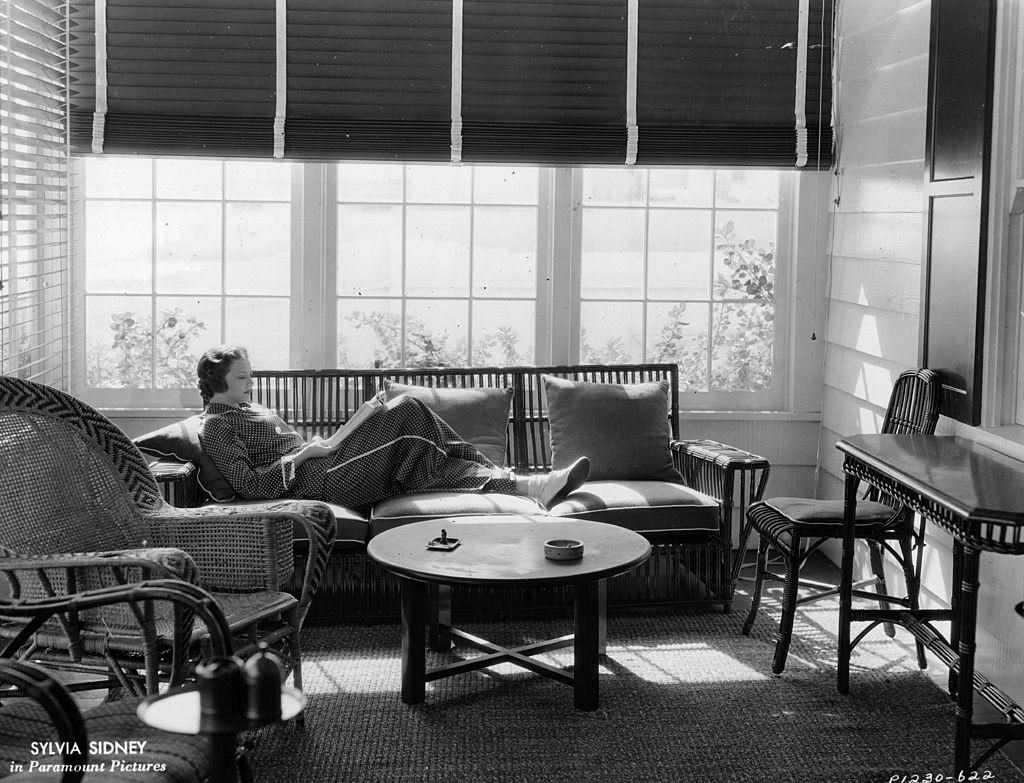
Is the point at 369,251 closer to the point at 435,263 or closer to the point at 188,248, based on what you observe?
the point at 435,263

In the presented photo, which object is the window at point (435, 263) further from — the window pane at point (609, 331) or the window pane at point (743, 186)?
the window pane at point (743, 186)

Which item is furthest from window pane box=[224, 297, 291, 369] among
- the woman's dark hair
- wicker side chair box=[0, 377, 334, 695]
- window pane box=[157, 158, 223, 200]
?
wicker side chair box=[0, 377, 334, 695]

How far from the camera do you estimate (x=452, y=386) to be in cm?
496

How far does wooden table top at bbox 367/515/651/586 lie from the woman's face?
3.58ft

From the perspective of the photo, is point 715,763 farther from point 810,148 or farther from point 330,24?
point 330,24

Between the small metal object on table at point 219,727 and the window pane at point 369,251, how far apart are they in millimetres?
3738

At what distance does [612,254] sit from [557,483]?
4.74 feet

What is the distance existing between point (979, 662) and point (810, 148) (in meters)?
2.46

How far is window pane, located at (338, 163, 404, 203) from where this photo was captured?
522 centimetres

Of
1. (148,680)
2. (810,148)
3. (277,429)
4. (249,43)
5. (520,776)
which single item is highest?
(249,43)

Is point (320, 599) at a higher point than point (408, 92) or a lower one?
lower

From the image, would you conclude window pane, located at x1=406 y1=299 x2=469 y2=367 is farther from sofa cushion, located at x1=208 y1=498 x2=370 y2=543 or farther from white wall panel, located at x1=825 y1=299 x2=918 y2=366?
white wall panel, located at x1=825 y1=299 x2=918 y2=366

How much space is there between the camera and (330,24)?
499 centimetres

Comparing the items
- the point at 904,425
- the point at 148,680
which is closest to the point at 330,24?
the point at 904,425
